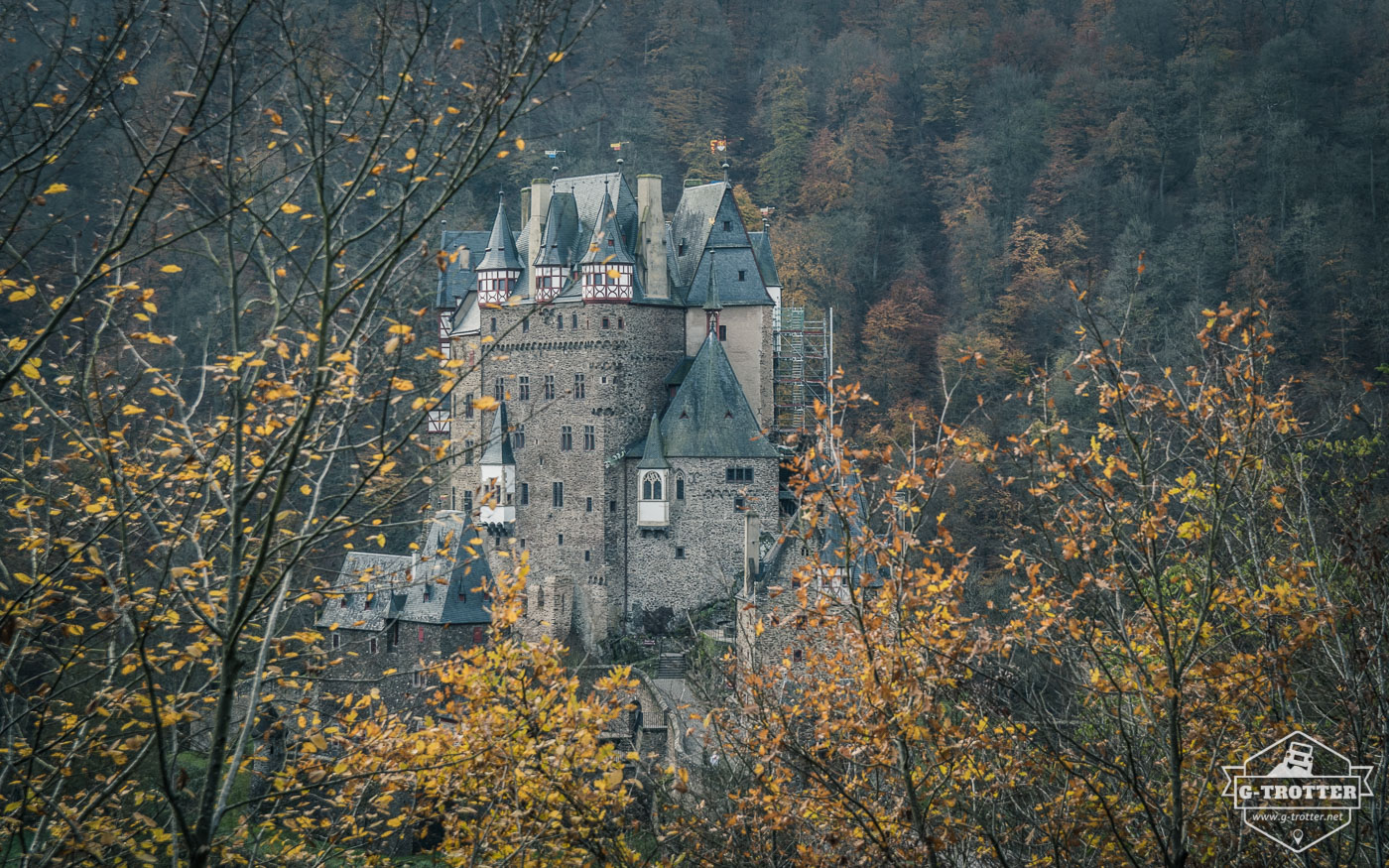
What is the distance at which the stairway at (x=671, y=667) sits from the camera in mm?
32781

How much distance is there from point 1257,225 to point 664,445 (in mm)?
23375

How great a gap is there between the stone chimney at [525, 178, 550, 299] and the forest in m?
3.38

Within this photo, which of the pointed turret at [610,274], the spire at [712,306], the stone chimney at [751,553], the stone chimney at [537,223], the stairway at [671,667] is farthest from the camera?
the stone chimney at [537,223]

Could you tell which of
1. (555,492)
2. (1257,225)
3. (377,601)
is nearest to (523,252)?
(555,492)

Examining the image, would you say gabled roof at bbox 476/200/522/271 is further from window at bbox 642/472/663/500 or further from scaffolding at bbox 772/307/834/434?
scaffolding at bbox 772/307/834/434

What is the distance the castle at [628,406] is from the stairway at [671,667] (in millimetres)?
2145

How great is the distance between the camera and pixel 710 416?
35.9 m

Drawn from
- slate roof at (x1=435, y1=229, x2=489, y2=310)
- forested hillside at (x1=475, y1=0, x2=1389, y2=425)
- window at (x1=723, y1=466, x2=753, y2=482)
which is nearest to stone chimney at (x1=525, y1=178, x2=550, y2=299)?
slate roof at (x1=435, y1=229, x2=489, y2=310)

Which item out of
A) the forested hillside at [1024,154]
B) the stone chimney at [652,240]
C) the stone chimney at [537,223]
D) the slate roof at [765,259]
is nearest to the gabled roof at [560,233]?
the stone chimney at [537,223]

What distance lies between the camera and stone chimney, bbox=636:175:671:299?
37219mm

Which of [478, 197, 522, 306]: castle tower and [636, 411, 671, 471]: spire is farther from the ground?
[478, 197, 522, 306]: castle tower

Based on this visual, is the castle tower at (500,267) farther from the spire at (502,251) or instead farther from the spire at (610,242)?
the spire at (610,242)

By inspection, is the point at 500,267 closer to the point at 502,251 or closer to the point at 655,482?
the point at 502,251

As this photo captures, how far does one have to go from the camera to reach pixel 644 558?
119ft
